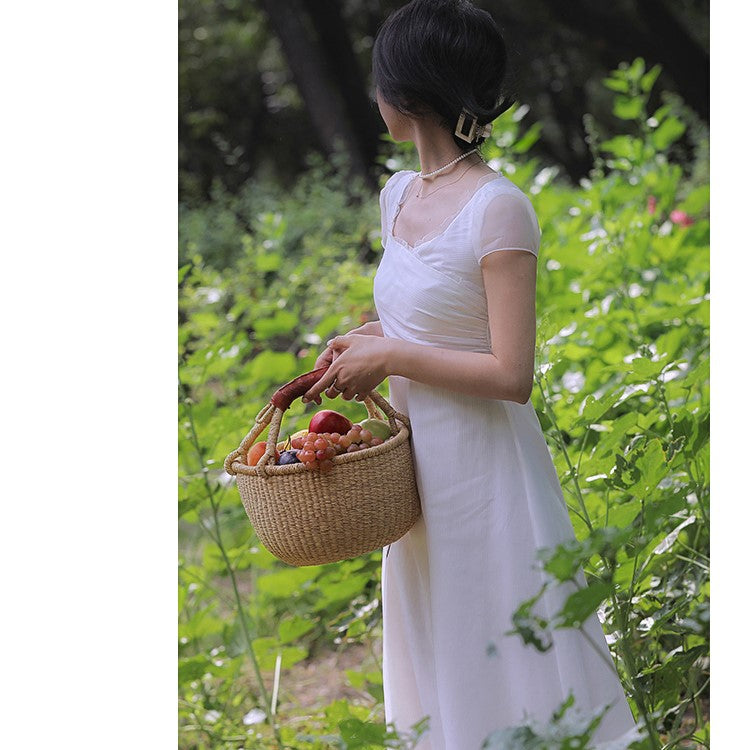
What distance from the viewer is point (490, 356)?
41.9 inches

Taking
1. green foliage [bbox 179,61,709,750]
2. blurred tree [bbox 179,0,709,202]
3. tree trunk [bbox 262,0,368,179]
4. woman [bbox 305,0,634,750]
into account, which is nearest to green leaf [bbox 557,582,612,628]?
green foliage [bbox 179,61,709,750]

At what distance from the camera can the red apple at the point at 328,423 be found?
1.10 m

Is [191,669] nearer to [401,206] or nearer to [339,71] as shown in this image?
[401,206]

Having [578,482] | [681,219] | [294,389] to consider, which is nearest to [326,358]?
[294,389]

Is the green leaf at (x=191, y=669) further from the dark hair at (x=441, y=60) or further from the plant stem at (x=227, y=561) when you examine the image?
the dark hair at (x=441, y=60)

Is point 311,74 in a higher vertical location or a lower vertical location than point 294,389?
higher

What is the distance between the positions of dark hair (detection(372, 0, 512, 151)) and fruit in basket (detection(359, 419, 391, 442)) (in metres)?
0.33

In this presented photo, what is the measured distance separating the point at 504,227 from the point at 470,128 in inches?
5.7

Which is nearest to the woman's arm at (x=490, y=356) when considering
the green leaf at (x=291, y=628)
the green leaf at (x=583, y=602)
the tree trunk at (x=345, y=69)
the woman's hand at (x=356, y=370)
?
the woman's hand at (x=356, y=370)

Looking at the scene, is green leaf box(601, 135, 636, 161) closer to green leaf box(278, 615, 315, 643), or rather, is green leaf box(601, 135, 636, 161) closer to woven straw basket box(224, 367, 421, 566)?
green leaf box(278, 615, 315, 643)

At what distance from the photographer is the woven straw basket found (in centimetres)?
105
